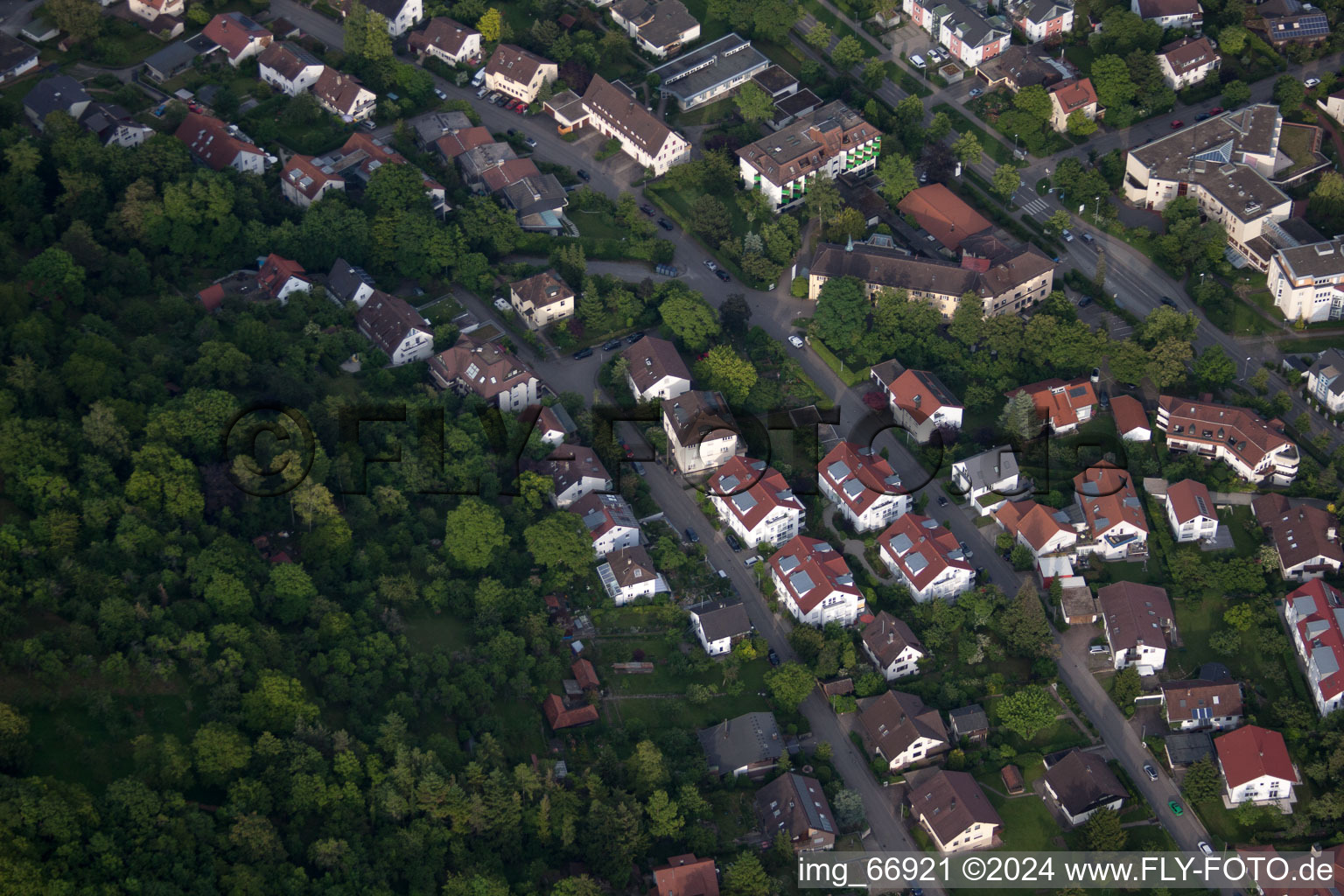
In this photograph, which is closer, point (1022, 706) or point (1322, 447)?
point (1022, 706)

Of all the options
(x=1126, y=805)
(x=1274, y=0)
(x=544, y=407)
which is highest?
(x=1274, y=0)

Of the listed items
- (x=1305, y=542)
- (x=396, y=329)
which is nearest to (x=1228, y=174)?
(x=1305, y=542)

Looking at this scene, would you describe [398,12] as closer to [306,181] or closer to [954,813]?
[306,181]

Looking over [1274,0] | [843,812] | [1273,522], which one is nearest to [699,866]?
[843,812]

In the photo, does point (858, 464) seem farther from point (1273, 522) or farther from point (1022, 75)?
point (1022, 75)

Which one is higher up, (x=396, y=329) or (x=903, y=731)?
(x=396, y=329)

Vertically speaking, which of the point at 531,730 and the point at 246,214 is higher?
the point at 246,214

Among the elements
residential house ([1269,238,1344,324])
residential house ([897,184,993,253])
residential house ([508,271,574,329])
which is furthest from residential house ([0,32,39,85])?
residential house ([1269,238,1344,324])
